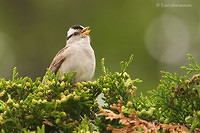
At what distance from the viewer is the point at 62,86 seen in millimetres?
3221

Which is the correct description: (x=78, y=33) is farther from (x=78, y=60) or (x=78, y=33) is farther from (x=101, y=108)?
(x=101, y=108)

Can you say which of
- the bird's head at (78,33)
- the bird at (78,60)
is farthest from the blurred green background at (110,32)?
the bird at (78,60)

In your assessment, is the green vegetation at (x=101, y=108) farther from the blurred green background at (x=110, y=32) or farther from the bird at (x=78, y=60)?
the blurred green background at (x=110, y=32)

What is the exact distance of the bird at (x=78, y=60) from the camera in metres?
4.78

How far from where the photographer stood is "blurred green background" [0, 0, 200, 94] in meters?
9.80

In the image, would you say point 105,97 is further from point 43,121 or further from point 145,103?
point 43,121

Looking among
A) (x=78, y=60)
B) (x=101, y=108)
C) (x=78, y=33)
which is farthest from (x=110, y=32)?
(x=101, y=108)

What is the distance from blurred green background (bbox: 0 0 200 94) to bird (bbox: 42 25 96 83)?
347 cm

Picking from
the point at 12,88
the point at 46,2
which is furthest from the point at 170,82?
the point at 46,2

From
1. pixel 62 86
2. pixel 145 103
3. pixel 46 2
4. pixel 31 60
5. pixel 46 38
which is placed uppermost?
pixel 46 2

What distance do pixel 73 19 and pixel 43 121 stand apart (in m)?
8.80

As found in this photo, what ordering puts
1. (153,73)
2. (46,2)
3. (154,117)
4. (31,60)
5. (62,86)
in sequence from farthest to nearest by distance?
1. (46,2)
2. (31,60)
3. (153,73)
4. (62,86)
5. (154,117)

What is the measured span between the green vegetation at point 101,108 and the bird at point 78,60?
1.42 metres

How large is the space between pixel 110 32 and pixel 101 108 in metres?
7.57
